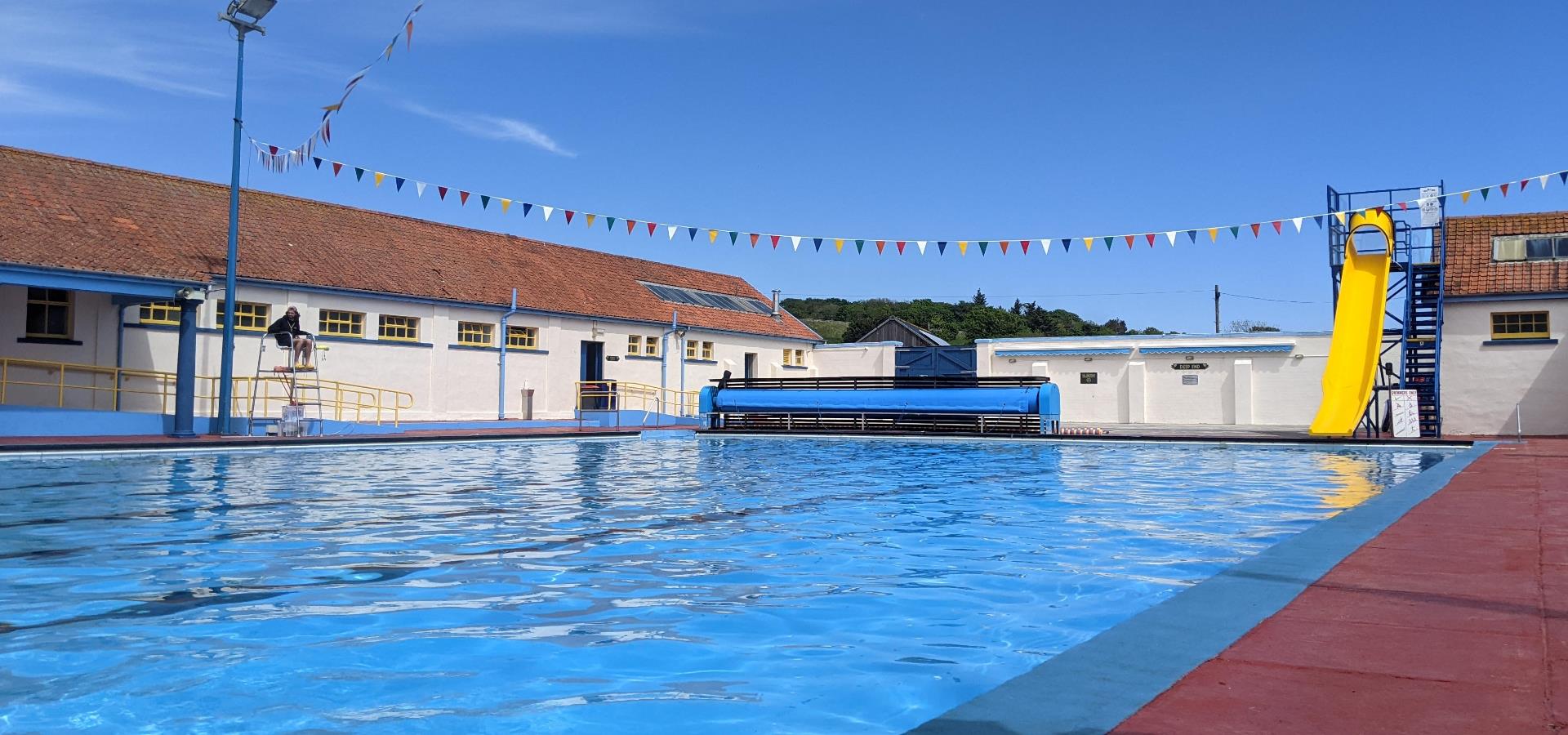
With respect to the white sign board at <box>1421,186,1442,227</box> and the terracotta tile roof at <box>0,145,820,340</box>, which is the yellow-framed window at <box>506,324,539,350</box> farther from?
the white sign board at <box>1421,186,1442,227</box>

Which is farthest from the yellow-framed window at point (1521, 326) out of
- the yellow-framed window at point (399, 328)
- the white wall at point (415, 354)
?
the yellow-framed window at point (399, 328)

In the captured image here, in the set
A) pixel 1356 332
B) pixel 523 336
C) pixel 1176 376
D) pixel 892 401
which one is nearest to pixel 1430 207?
pixel 1356 332

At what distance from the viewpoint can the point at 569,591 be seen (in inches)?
223

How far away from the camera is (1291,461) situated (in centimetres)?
1525

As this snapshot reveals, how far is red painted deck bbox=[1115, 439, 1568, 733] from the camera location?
8.78ft

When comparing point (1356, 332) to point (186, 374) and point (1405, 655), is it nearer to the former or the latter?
point (1405, 655)

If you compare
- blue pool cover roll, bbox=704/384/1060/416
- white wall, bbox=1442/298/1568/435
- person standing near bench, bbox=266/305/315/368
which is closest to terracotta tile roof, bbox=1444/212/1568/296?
white wall, bbox=1442/298/1568/435

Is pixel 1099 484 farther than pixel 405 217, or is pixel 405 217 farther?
pixel 405 217

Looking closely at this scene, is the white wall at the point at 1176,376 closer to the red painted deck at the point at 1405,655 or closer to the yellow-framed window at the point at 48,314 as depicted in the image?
the red painted deck at the point at 1405,655

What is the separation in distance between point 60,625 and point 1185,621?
16.5 ft

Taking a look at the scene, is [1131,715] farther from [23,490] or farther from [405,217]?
[405,217]

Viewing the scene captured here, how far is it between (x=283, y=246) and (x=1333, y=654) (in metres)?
23.8

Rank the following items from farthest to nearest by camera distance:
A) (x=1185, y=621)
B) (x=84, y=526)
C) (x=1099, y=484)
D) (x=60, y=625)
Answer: (x=1099, y=484), (x=84, y=526), (x=60, y=625), (x=1185, y=621)

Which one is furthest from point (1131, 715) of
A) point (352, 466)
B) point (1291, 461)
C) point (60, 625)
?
point (1291, 461)
